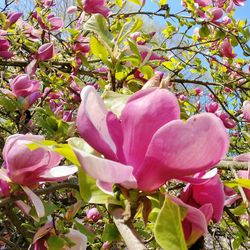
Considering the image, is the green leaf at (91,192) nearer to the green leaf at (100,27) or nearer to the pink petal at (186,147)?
the pink petal at (186,147)

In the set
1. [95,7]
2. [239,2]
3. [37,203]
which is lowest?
[239,2]

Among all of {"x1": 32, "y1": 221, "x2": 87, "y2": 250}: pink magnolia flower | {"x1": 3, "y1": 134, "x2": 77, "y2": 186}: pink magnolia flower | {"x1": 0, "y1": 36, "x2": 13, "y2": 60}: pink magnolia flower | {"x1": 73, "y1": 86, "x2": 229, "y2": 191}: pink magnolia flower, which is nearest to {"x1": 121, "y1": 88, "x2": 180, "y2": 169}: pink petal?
{"x1": 73, "y1": 86, "x2": 229, "y2": 191}: pink magnolia flower

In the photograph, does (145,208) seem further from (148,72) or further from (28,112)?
(28,112)

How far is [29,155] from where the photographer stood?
63 cm

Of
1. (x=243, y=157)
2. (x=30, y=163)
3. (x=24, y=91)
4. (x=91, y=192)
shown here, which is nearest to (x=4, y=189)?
(x=30, y=163)

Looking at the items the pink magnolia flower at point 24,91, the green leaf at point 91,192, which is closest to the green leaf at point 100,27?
the green leaf at point 91,192

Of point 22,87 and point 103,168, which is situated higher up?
point 103,168

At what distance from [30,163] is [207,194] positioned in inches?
10.1

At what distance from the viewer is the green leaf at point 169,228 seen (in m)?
0.38

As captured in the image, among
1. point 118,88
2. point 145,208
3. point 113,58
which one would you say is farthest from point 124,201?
point 118,88

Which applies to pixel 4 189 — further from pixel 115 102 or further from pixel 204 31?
pixel 204 31

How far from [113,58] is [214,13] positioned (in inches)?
46.8

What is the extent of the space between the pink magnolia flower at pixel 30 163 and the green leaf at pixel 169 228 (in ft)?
0.81

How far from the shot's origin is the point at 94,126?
468mm
